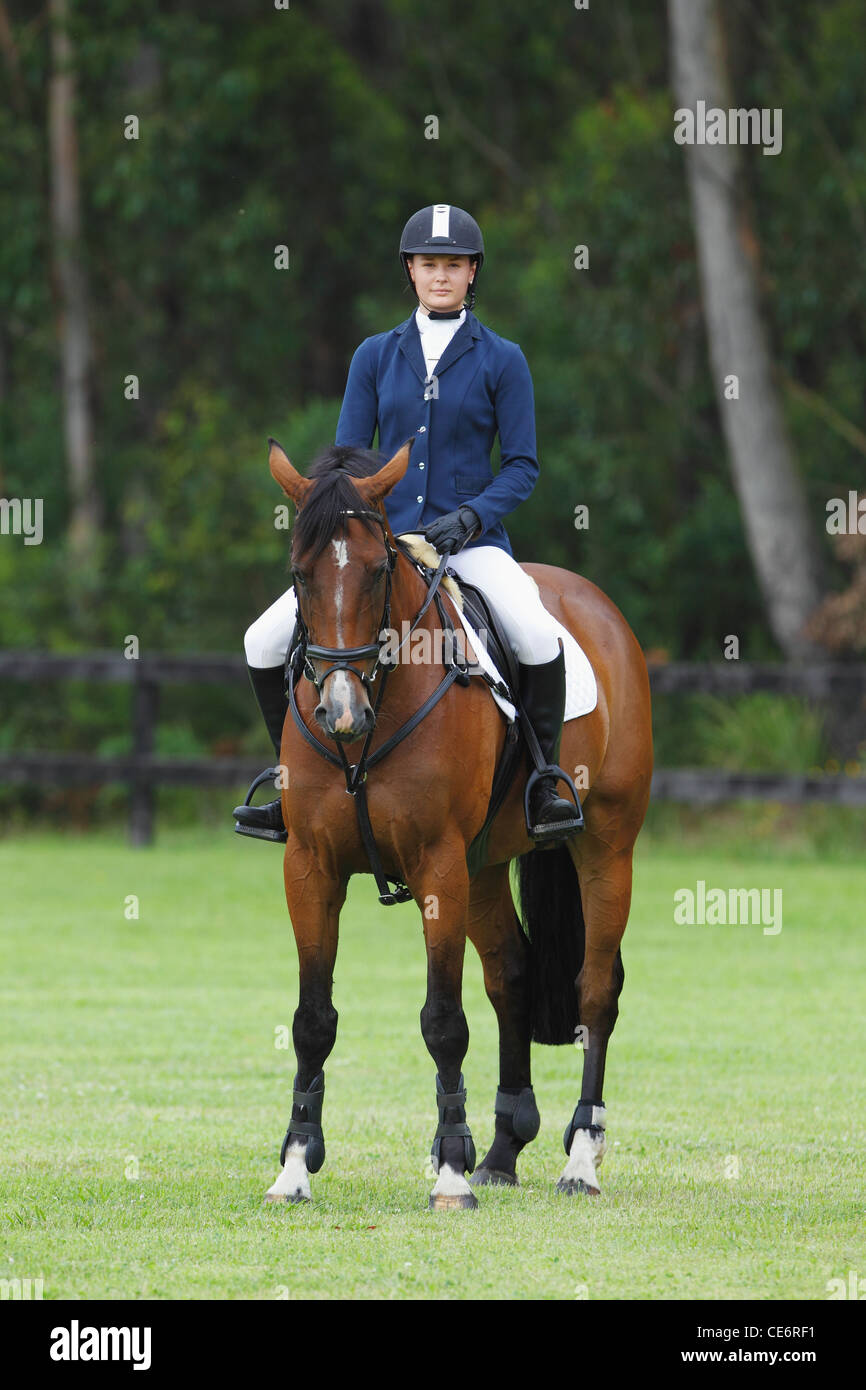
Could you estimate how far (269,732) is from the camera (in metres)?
6.72

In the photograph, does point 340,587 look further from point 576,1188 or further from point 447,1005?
point 576,1188

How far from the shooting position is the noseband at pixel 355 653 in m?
5.68

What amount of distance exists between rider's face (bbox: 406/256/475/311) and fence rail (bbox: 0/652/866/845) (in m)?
9.24

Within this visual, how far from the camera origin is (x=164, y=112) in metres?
25.9

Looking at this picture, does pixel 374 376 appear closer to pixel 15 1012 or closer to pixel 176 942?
pixel 15 1012

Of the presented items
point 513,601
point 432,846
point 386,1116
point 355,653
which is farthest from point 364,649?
point 386,1116

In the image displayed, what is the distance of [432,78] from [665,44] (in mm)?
3434

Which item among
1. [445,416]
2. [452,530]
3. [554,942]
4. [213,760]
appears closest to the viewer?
[452,530]

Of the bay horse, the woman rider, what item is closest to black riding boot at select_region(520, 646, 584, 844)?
the woman rider

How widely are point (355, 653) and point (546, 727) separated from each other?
4.24ft

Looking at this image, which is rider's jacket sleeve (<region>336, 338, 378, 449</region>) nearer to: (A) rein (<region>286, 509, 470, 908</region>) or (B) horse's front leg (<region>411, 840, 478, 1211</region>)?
(A) rein (<region>286, 509, 470, 908</region>)

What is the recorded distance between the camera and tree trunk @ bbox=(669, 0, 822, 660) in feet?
64.2

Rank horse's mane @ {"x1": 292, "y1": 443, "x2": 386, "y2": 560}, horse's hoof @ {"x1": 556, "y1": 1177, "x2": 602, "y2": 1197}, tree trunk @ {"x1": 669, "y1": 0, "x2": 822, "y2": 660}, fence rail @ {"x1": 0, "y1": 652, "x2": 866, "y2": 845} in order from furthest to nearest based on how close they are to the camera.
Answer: tree trunk @ {"x1": 669, "y1": 0, "x2": 822, "y2": 660} → fence rail @ {"x1": 0, "y1": 652, "x2": 866, "y2": 845} → horse's hoof @ {"x1": 556, "y1": 1177, "x2": 602, "y2": 1197} → horse's mane @ {"x1": 292, "y1": 443, "x2": 386, "y2": 560}

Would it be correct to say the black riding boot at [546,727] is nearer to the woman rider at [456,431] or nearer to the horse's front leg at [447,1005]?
the woman rider at [456,431]
